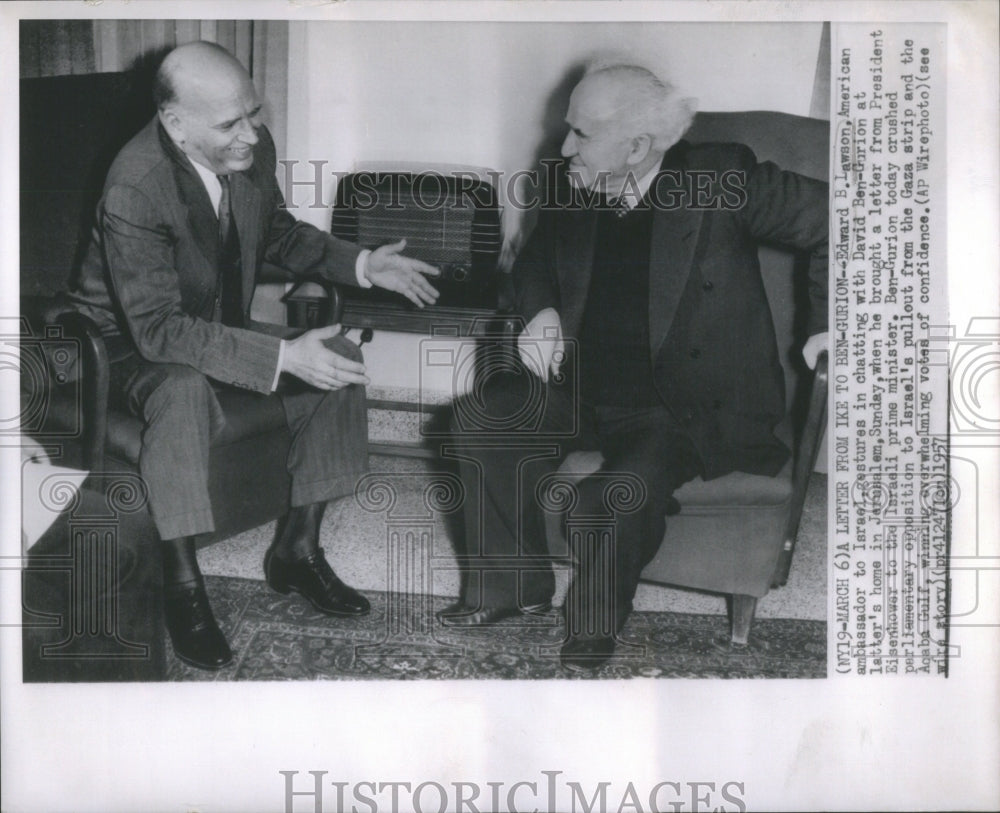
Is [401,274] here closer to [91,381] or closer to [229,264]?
[229,264]

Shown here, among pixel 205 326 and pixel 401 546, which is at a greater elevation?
pixel 205 326

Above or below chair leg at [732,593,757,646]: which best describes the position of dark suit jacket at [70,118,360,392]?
above

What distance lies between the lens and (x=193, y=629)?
1822 mm

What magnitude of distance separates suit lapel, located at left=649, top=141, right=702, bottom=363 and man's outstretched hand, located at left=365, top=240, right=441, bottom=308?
0.44 meters

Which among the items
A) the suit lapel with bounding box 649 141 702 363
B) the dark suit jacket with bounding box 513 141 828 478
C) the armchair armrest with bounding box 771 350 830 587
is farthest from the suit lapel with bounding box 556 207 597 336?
the armchair armrest with bounding box 771 350 830 587

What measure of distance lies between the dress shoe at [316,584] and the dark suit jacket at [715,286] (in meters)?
0.65

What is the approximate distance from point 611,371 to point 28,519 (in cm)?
118

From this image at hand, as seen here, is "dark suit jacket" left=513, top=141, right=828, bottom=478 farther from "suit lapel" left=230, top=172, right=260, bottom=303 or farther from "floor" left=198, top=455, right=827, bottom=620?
"suit lapel" left=230, top=172, right=260, bottom=303

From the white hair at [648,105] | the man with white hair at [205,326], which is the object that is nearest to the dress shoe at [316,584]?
the man with white hair at [205,326]

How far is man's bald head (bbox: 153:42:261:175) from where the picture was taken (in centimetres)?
180

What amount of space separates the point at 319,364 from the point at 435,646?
60cm

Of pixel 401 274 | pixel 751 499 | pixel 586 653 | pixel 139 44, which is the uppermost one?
pixel 139 44

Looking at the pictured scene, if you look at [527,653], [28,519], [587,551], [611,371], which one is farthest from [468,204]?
[28,519]

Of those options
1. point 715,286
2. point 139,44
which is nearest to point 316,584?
point 715,286
